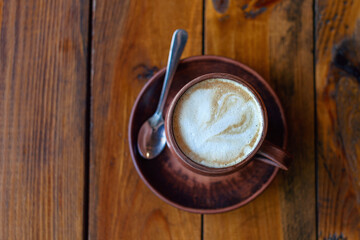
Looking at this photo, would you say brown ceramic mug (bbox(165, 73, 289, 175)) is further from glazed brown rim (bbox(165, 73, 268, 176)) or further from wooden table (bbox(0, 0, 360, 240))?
wooden table (bbox(0, 0, 360, 240))

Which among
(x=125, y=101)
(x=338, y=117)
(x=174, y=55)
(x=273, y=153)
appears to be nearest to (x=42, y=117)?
(x=125, y=101)

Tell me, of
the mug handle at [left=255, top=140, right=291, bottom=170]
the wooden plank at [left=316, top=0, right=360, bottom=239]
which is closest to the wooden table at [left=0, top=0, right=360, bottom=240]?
the wooden plank at [left=316, top=0, right=360, bottom=239]

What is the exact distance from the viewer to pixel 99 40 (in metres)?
0.75

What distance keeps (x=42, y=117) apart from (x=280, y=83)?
516 millimetres

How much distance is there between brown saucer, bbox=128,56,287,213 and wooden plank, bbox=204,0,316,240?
0.25 ft

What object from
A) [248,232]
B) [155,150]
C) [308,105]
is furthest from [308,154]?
[155,150]

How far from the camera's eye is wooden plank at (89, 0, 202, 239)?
2.37ft

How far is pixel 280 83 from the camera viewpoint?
29.3 inches

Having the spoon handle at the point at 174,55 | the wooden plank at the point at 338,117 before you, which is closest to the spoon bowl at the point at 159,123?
the spoon handle at the point at 174,55

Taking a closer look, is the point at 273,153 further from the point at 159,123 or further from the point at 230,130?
the point at 159,123

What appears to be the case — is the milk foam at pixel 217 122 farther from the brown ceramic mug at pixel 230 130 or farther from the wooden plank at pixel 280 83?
the wooden plank at pixel 280 83

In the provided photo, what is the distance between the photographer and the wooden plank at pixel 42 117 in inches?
28.8

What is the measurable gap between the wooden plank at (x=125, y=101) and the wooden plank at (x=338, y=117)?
0.89 feet

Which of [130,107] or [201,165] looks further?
[130,107]
